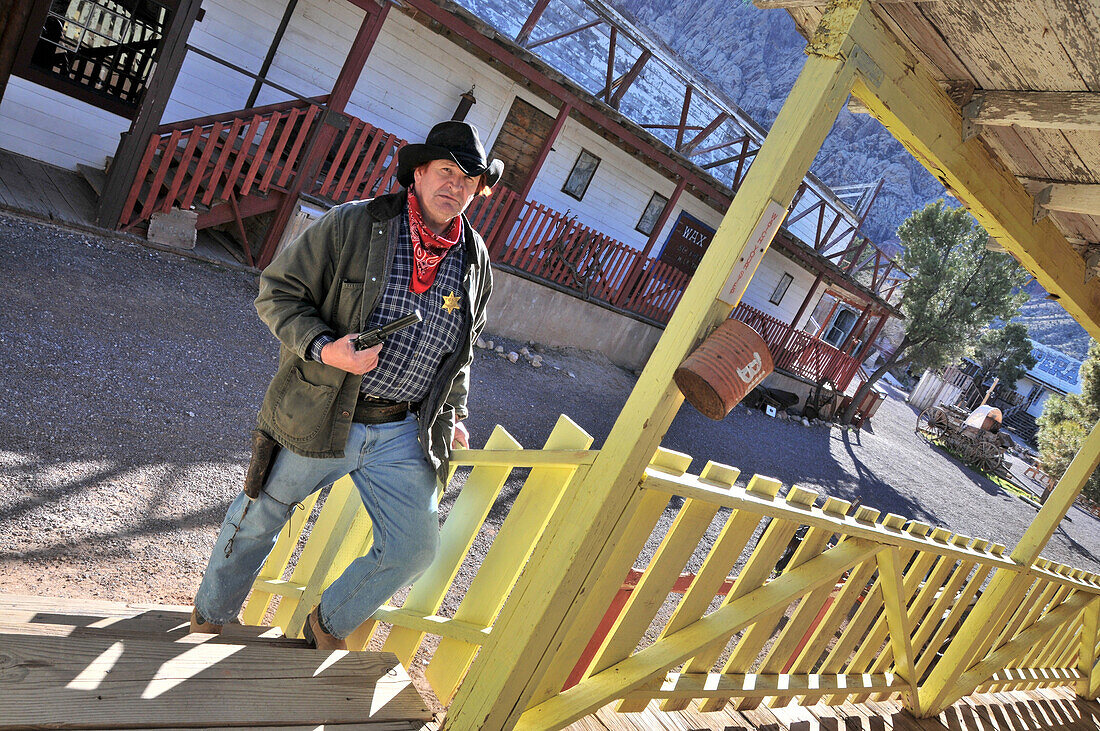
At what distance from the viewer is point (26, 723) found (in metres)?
1.57

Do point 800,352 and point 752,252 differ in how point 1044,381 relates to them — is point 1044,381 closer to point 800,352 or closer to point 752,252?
point 800,352

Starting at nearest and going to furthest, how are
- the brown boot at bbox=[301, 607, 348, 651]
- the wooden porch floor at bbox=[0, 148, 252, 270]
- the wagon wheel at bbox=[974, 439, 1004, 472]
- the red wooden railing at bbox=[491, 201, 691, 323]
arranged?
the brown boot at bbox=[301, 607, 348, 651] → the wooden porch floor at bbox=[0, 148, 252, 270] → the red wooden railing at bbox=[491, 201, 691, 323] → the wagon wheel at bbox=[974, 439, 1004, 472]

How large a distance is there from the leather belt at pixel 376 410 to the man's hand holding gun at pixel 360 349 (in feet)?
0.68

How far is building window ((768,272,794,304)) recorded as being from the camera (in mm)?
20891

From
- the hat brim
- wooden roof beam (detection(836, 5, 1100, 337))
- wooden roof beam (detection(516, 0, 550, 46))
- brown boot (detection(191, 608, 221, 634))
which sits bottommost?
brown boot (detection(191, 608, 221, 634))

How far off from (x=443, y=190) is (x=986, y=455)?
78.5ft

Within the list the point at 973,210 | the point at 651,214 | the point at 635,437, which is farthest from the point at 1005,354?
the point at 635,437

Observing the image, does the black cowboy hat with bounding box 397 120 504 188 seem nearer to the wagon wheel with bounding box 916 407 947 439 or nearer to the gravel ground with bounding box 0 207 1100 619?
the gravel ground with bounding box 0 207 1100 619

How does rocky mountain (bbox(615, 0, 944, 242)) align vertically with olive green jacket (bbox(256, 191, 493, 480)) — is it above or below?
above

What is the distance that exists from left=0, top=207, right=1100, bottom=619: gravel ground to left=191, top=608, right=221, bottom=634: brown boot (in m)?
1.12

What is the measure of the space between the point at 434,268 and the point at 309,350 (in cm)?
51

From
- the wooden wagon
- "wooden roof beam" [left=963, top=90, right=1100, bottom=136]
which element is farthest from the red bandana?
the wooden wagon

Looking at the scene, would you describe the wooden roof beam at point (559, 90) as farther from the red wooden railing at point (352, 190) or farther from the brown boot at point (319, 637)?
the brown boot at point (319, 637)

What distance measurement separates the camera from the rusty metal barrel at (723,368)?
189 centimetres
